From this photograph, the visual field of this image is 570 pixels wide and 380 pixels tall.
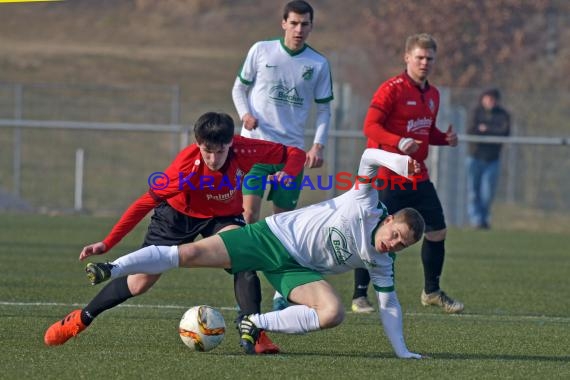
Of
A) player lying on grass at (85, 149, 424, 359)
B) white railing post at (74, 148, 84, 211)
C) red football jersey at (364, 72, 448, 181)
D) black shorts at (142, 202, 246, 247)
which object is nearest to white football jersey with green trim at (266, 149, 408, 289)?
player lying on grass at (85, 149, 424, 359)

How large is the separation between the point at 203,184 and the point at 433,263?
108 inches

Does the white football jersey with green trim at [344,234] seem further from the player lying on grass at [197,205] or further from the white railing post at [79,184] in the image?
the white railing post at [79,184]

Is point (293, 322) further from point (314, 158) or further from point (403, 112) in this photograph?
point (403, 112)

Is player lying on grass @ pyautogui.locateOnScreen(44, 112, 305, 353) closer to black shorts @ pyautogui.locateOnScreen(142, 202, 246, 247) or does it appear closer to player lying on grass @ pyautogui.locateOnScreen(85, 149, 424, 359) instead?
black shorts @ pyautogui.locateOnScreen(142, 202, 246, 247)

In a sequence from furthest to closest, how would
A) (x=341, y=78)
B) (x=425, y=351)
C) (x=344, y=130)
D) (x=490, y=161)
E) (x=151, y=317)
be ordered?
(x=341, y=78) < (x=344, y=130) < (x=490, y=161) < (x=151, y=317) < (x=425, y=351)

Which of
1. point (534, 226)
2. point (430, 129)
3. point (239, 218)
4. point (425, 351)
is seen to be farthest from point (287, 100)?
point (534, 226)

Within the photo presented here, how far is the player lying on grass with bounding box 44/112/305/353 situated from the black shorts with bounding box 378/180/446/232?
1702 millimetres

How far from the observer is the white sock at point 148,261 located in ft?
20.3

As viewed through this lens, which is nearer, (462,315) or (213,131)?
(213,131)

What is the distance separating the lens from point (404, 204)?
347 inches

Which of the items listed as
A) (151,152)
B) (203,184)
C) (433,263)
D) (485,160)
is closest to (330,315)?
(203,184)

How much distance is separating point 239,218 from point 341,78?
66.8ft

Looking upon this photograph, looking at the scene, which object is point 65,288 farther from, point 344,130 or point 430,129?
point 344,130

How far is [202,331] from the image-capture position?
6523mm
